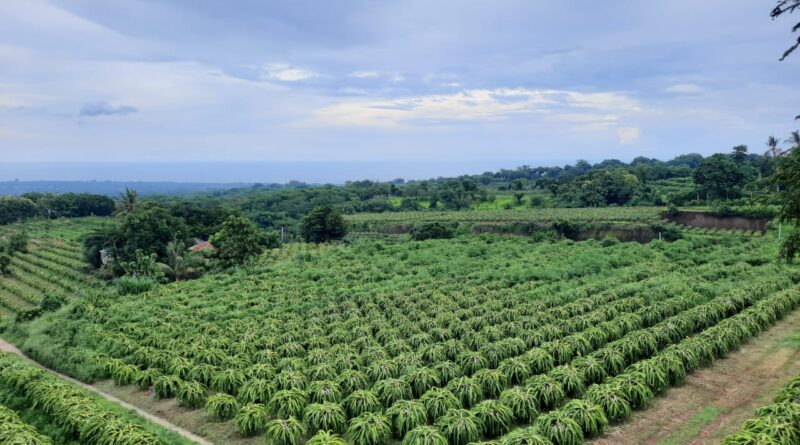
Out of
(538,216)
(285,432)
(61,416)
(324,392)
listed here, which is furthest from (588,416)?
(538,216)

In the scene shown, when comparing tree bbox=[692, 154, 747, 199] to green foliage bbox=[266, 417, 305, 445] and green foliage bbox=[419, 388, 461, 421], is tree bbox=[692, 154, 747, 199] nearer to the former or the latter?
green foliage bbox=[419, 388, 461, 421]

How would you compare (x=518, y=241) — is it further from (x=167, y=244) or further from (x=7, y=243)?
(x=7, y=243)

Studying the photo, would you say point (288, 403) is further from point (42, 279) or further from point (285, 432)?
point (42, 279)

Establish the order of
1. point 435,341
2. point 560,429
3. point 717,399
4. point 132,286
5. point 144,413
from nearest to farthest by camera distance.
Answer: point 560,429 → point 717,399 → point 144,413 → point 435,341 → point 132,286

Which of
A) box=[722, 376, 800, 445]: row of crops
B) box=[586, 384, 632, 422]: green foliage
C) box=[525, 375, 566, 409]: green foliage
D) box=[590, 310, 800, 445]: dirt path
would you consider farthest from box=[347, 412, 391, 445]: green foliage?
box=[722, 376, 800, 445]: row of crops

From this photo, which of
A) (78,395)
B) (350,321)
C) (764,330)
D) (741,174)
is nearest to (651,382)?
(764,330)

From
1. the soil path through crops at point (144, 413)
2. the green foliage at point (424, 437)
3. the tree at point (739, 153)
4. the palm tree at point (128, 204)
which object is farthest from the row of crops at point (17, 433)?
the tree at point (739, 153)
